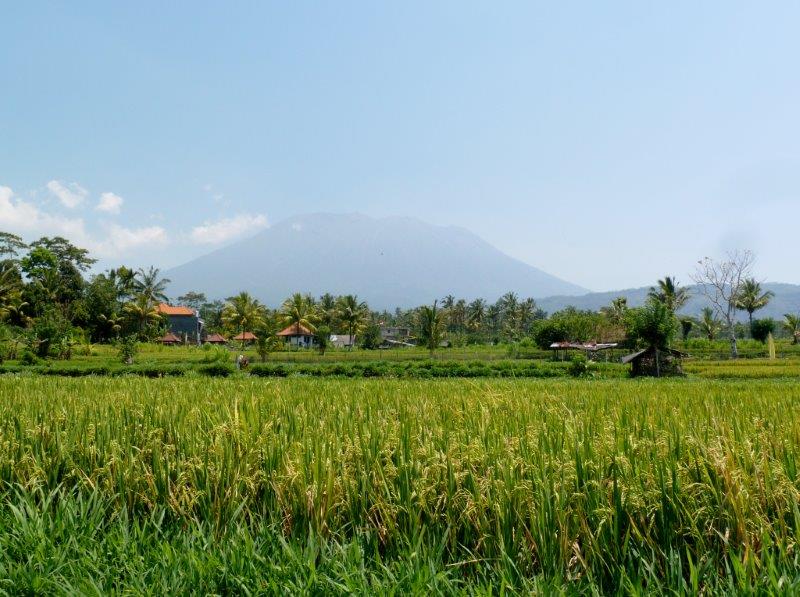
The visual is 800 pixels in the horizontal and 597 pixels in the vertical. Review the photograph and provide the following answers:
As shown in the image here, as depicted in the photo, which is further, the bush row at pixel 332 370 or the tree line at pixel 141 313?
the tree line at pixel 141 313

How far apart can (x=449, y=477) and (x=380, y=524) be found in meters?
0.48

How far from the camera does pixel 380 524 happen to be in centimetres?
307

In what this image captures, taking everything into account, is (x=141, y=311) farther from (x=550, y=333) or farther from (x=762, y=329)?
(x=762, y=329)

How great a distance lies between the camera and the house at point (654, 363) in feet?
92.9

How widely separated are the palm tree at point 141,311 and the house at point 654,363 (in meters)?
48.3

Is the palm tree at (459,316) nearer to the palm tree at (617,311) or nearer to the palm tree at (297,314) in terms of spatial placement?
the palm tree at (617,311)

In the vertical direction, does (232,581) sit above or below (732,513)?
below

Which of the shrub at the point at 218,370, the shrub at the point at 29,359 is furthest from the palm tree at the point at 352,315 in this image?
the shrub at the point at 218,370

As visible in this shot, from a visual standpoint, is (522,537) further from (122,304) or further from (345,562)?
(122,304)

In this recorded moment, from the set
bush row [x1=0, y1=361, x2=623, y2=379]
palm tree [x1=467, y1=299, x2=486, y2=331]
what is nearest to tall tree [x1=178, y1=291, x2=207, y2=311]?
palm tree [x1=467, y1=299, x2=486, y2=331]

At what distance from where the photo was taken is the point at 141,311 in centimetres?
5734

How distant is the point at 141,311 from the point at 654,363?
163 feet

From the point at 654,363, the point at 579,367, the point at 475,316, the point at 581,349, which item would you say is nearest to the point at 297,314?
the point at 581,349

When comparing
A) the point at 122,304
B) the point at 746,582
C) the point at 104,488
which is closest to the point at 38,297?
the point at 122,304
